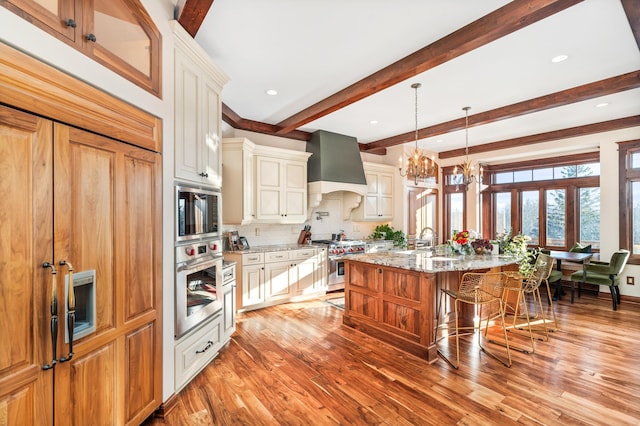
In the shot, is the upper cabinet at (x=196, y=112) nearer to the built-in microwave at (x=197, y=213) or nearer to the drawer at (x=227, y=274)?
the built-in microwave at (x=197, y=213)

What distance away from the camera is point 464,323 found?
373 centimetres

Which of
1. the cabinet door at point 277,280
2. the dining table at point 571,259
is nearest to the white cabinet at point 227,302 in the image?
the cabinet door at point 277,280

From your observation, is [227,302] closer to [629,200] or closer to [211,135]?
[211,135]

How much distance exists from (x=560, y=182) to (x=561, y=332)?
143 inches

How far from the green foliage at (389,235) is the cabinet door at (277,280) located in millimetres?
2423

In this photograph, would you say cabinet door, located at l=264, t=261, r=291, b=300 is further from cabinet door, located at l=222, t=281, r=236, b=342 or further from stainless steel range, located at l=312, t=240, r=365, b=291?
cabinet door, located at l=222, t=281, r=236, b=342

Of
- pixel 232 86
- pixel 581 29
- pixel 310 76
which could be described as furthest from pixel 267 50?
pixel 581 29

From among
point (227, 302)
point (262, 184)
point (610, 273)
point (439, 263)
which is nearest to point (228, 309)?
point (227, 302)

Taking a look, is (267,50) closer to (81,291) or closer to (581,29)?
(81,291)

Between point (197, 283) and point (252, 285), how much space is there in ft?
5.94

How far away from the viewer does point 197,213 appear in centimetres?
255

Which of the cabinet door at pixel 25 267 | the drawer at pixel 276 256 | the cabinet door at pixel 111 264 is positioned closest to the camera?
the cabinet door at pixel 25 267

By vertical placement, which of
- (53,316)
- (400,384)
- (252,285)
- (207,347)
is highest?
(53,316)

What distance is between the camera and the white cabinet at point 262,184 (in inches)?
169
